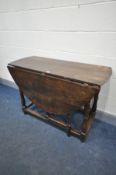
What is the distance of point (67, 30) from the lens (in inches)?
66.3

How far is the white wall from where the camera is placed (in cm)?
145

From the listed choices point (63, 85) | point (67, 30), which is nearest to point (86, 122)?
point (63, 85)

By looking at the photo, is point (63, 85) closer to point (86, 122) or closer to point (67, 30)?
point (86, 122)

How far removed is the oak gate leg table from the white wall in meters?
0.16

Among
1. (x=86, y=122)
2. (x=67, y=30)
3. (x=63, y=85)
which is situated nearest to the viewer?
(x=63, y=85)

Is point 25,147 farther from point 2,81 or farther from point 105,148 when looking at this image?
point 2,81

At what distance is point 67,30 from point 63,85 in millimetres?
739

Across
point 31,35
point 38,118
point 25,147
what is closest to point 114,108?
point 38,118

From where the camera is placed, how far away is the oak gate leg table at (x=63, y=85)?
1269mm

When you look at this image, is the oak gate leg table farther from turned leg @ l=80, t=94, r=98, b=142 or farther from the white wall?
the white wall

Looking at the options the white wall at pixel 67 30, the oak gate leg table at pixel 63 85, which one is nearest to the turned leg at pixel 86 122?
the oak gate leg table at pixel 63 85

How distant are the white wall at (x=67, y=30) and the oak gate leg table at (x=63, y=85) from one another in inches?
6.2

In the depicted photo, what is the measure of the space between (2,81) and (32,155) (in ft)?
6.20

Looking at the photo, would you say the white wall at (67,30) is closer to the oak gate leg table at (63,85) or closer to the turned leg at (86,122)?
the oak gate leg table at (63,85)
